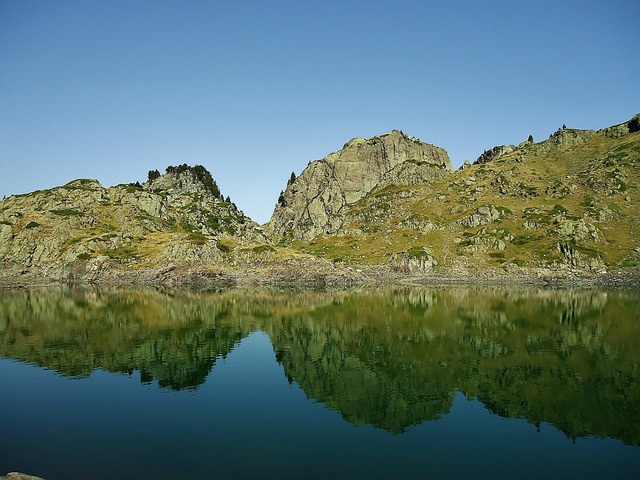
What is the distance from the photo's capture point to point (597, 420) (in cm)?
3841

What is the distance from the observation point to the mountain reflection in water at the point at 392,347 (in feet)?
144

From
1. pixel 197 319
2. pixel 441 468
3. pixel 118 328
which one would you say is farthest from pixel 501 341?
pixel 118 328

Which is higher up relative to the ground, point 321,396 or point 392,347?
point 392,347

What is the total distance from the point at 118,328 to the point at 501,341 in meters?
74.4

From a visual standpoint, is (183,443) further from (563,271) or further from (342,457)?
(563,271)

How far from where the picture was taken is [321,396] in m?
47.9

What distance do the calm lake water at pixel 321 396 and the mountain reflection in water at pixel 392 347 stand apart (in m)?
0.36

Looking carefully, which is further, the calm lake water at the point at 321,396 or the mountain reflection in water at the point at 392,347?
the mountain reflection in water at the point at 392,347

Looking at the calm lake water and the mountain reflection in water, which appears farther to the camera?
the mountain reflection in water

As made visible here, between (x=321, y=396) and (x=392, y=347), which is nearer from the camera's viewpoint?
(x=321, y=396)

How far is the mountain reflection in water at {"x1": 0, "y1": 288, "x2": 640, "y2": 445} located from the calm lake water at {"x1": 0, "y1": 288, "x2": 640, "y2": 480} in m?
0.36

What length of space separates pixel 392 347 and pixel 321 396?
26.1 meters

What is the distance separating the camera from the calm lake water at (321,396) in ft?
101

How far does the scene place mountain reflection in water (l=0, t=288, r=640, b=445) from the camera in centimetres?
4391
